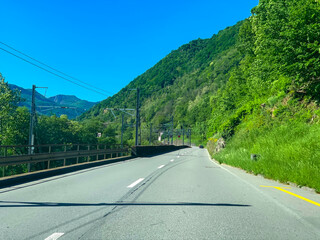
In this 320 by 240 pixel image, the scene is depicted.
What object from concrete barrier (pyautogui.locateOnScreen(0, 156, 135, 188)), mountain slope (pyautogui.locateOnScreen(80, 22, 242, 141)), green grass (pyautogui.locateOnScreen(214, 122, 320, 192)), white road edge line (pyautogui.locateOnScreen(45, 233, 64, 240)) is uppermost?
mountain slope (pyautogui.locateOnScreen(80, 22, 242, 141))

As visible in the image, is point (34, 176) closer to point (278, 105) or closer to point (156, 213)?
point (156, 213)

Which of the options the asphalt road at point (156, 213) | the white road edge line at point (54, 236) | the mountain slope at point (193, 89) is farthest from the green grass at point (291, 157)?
the mountain slope at point (193, 89)

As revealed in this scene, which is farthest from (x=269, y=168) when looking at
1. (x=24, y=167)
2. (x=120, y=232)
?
(x=24, y=167)

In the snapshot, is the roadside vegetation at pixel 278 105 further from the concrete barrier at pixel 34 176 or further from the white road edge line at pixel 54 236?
the concrete barrier at pixel 34 176

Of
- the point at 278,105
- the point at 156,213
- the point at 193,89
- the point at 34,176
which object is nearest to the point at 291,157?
the point at 156,213

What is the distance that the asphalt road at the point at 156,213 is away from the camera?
13.9 ft

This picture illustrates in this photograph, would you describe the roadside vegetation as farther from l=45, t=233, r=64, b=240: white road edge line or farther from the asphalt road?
l=45, t=233, r=64, b=240: white road edge line

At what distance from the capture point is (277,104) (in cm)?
2283

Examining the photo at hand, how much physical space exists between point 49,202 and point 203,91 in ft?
491

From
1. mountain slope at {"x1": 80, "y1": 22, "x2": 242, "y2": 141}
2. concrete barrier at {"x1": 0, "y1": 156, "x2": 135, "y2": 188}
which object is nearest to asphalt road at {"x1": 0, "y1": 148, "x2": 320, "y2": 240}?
concrete barrier at {"x1": 0, "y1": 156, "x2": 135, "y2": 188}

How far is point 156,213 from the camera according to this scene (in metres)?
5.44

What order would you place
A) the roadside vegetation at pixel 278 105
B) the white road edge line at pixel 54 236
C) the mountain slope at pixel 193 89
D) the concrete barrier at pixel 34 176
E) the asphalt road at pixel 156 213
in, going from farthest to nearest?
1. the mountain slope at pixel 193 89
2. the roadside vegetation at pixel 278 105
3. the concrete barrier at pixel 34 176
4. the asphalt road at pixel 156 213
5. the white road edge line at pixel 54 236

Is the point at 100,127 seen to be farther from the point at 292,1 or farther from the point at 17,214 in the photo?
the point at 17,214

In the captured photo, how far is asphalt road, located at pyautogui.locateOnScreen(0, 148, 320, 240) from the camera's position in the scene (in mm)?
4242
